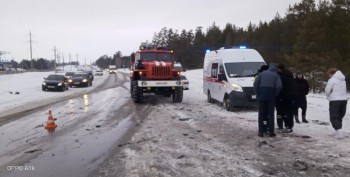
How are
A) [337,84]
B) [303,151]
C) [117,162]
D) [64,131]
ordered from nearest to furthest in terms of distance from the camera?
[117,162] < [303,151] < [337,84] < [64,131]

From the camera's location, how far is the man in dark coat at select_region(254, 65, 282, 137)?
31.3 ft

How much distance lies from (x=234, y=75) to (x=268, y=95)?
20.5 ft

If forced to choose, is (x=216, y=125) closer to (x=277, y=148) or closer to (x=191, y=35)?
(x=277, y=148)

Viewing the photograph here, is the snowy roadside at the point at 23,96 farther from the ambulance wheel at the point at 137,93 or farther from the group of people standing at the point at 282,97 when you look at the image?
the group of people standing at the point at 282,97

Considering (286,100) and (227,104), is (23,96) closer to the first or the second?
(227,104)

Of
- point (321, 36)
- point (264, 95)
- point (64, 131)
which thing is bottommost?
point (64, 131)

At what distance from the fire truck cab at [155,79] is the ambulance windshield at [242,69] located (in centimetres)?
409

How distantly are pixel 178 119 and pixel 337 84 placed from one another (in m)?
5.61

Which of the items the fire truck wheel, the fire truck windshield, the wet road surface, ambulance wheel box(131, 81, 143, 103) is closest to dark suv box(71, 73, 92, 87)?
the fire truck windshield

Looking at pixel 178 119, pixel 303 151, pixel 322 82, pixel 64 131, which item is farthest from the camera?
pixel 322 82

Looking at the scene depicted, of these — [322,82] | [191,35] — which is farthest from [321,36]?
[191,35]

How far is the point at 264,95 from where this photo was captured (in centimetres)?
962

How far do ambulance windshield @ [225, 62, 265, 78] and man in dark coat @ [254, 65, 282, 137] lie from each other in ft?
19.8

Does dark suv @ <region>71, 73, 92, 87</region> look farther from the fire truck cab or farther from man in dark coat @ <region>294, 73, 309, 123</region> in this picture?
man in dark coat @ <region>294, 73, 309, 123</region>
